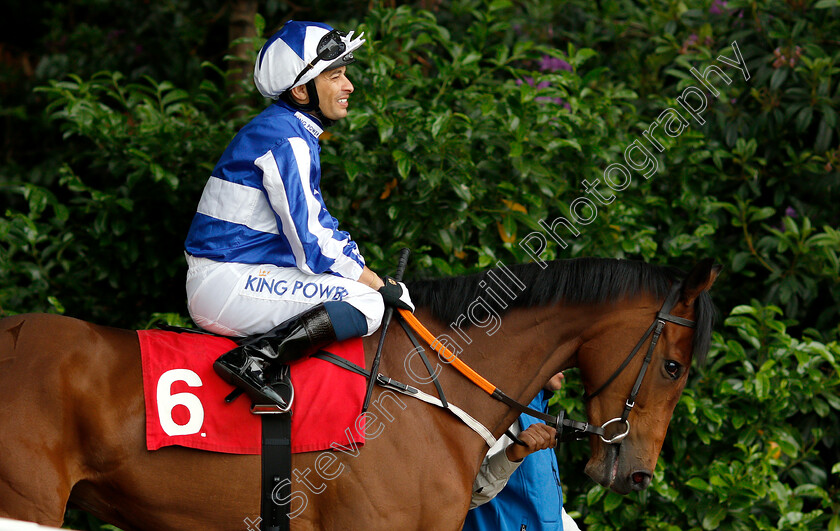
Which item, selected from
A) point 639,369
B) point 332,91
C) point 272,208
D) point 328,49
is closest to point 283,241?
point 272,208

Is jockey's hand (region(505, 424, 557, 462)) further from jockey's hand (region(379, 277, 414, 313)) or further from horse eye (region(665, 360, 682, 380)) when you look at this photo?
jockey's hand (region(379, 277, 414, 313))

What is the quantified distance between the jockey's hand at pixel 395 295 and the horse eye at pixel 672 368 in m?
0.87

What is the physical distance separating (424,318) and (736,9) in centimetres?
401

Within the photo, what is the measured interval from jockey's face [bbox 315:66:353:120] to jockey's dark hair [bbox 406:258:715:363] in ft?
2.26

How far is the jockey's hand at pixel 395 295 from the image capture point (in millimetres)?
2545

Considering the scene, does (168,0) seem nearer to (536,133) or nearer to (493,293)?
(536,133)

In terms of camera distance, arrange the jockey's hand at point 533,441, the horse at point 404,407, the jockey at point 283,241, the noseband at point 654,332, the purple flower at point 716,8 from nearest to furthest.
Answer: the horse at point 404,407 → the jockey at point 283,241 → the noseband at point 654,332 → the jockey's hand at point 533,441 → the purple flower at point 716,8

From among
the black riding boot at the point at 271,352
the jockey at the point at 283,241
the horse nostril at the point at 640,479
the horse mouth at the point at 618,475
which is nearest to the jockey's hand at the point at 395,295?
the jockey at the point at 283,241

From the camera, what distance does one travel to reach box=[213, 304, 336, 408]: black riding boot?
7.53 ft

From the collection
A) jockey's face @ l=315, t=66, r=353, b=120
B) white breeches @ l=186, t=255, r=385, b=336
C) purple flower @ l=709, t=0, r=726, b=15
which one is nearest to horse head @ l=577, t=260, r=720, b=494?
white breeches @ l=186, t=255, r=385, b=336

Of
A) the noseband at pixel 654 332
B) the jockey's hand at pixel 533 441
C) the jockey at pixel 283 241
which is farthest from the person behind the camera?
the jockey's hand at pixel 533 441

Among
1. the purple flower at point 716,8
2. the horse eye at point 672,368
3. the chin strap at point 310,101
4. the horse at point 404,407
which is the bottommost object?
the horse at point 404,407

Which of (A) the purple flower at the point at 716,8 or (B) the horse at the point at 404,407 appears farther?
(A) the purple flower at the point at 716,8

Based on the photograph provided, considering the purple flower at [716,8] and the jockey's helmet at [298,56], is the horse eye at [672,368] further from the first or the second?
the purple flower at [716,8]
